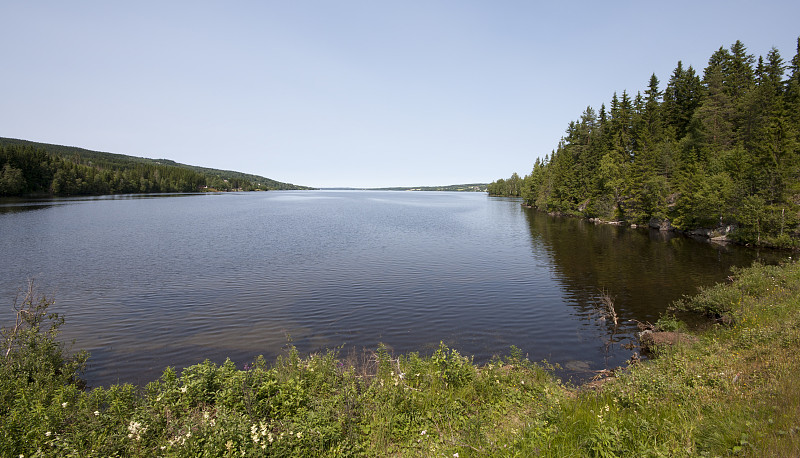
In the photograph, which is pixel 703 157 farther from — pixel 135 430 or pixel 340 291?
pixel 135 430

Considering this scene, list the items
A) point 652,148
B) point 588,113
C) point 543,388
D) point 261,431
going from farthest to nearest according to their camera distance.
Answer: point 588,113 < point 652,148 < point 543,388 < point 261,431

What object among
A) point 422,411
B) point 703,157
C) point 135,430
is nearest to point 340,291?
point 422,411

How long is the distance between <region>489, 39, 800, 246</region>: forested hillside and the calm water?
6.29 metres

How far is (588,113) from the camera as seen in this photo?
94750 millimetres

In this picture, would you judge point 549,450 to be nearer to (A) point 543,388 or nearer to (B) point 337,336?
(A) point 543,388

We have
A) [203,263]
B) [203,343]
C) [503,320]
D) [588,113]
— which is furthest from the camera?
[588,113]

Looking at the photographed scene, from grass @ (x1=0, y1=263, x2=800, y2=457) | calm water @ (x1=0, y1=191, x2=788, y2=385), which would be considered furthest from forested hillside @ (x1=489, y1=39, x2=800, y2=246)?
grass @ (x1=0, y1=263, x2=800, y2=457)

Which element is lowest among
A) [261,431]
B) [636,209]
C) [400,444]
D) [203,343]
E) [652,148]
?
[203,343]

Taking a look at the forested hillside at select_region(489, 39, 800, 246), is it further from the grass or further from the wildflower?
the wildflower

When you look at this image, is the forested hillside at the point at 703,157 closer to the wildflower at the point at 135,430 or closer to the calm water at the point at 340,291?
the calm water at the point at 340,291

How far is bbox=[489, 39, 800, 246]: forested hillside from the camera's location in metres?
38.4

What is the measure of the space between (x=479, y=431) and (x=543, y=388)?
3.50 meters

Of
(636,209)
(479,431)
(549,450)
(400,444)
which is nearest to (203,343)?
(400,444)

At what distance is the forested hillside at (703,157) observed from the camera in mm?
38438
